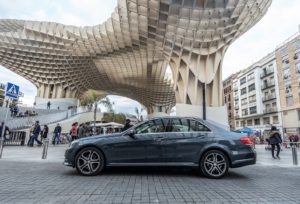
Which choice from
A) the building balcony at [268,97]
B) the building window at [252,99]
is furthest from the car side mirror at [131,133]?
the building window at [252,99]

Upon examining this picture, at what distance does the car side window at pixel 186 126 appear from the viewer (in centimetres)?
503

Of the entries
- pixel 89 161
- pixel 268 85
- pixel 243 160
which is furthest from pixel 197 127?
pixel 268 85

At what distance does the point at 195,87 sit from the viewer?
20.5 m

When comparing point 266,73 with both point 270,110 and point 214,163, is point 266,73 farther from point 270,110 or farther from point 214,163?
point 214,163

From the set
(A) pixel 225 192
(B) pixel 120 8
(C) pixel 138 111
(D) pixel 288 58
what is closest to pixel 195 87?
(B) pixel 120 8

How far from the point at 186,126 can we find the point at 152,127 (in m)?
0.90

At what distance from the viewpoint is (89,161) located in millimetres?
4898

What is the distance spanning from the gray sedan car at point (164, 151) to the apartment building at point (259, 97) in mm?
38726

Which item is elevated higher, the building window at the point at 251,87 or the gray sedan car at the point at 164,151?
the building window at the point at 251,87

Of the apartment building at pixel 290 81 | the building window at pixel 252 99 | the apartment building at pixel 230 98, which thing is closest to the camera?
the apartment building at pixel 290 81

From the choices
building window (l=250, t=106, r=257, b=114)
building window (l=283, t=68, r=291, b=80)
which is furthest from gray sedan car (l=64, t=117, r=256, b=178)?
building window (l=250, t=106, r=257, b=114)

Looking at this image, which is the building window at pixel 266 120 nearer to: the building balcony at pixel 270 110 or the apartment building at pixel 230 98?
the building balcony at pixel 270 110

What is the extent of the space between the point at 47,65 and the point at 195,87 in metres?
31.0

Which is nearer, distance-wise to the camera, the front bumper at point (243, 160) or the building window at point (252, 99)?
the front bumper at point (243, 160)
